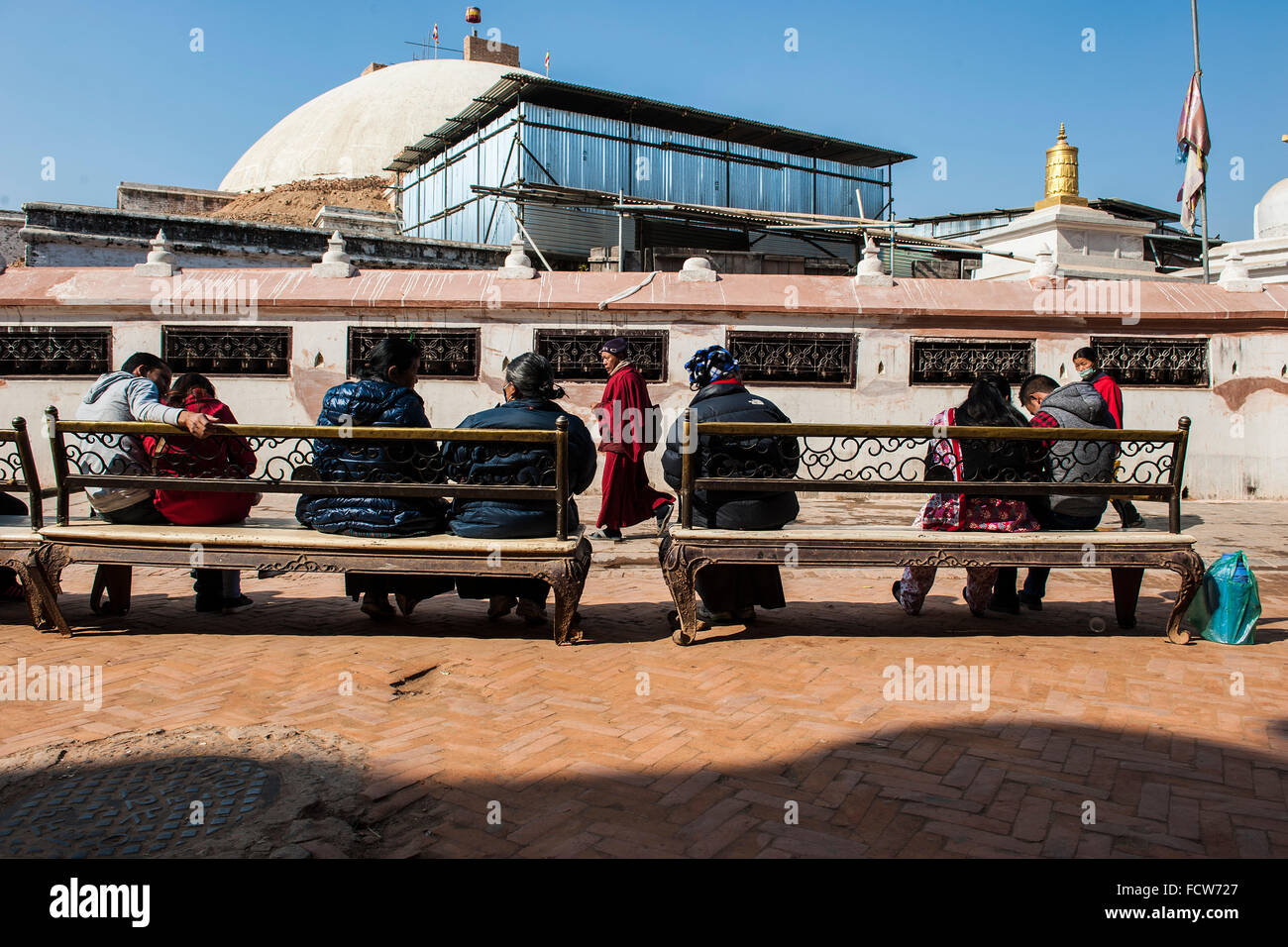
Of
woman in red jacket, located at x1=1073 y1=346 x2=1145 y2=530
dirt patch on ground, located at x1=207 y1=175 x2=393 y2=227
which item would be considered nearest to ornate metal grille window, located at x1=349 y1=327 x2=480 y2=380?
woman in red jacket, located at x1=1073 y1=346 x2=1145 y2=530

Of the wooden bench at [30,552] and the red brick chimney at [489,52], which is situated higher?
the red brick chimney at [489,52]

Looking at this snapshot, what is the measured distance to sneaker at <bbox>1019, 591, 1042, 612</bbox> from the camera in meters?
5.18

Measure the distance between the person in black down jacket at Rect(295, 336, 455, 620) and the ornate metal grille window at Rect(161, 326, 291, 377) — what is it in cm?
550

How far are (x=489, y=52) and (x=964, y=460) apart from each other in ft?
149

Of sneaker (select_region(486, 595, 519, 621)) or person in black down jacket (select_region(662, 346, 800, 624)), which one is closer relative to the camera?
person in black down jacket (select_region(662, 346, 800, 624))

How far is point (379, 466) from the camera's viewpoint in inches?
175

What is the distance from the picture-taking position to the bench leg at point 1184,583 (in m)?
4.38

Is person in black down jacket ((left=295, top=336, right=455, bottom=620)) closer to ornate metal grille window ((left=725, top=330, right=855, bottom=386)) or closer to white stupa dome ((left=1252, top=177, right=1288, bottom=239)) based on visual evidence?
ornate metal grille window ((left=725, top=330, right=855, bottom=386))

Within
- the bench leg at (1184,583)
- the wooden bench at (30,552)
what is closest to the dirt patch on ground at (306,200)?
the wooden bench at (30,552)

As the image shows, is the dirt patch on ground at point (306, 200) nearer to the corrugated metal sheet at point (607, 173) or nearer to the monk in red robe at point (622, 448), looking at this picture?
the corrugated metal sheet at point (607, 173)

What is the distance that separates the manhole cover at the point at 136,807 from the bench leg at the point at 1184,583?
4.30 metres

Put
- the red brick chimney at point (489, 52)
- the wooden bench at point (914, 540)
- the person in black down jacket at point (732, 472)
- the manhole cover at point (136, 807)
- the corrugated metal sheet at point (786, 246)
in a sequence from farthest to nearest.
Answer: the red brick chimney at point (489, 52) < the corrugated metal sheet at point (786, 246) < the person in black down jacket at point (732, 472) < the wooden bench at point (914, 540) < the manhole cover at point (136, 807)

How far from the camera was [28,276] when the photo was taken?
9.60m

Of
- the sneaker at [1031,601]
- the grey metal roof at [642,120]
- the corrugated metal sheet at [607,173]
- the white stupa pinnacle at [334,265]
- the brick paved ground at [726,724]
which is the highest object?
the grey metal roof at [642,120]
